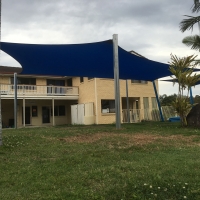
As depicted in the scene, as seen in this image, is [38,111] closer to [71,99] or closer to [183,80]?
[71,99]

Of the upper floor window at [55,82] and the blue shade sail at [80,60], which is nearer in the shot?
the blue shade sail at [80,60]

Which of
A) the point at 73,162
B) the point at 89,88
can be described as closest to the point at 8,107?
the point at 89,88

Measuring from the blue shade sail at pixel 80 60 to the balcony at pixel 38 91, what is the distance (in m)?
6.72

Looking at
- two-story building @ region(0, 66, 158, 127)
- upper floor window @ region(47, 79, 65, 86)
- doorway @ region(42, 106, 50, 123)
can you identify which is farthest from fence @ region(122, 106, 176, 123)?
doorway @ region(42, 106, 50, 123)

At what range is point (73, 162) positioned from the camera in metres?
5.30

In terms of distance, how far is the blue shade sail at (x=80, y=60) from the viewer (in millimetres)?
11641

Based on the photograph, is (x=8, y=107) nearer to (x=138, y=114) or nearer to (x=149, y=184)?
(x=138, y=114)

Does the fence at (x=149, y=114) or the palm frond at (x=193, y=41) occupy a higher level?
the palm frond at (x=193, y=41)

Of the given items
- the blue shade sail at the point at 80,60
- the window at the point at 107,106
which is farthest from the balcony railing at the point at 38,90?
the blue shade sail at the point at 80,60

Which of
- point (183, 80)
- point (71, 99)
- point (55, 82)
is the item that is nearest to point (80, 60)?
point (183, 80)

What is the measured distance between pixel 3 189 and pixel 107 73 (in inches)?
549

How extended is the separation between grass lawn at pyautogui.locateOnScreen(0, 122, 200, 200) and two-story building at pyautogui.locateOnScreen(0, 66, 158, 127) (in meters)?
14.4

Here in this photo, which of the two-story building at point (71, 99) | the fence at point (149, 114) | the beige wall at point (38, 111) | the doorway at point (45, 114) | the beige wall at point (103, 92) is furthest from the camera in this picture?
the doorway at point (45, 114)

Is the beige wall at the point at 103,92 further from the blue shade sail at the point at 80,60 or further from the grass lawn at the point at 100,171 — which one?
the grass lawn at the point at 100,171
